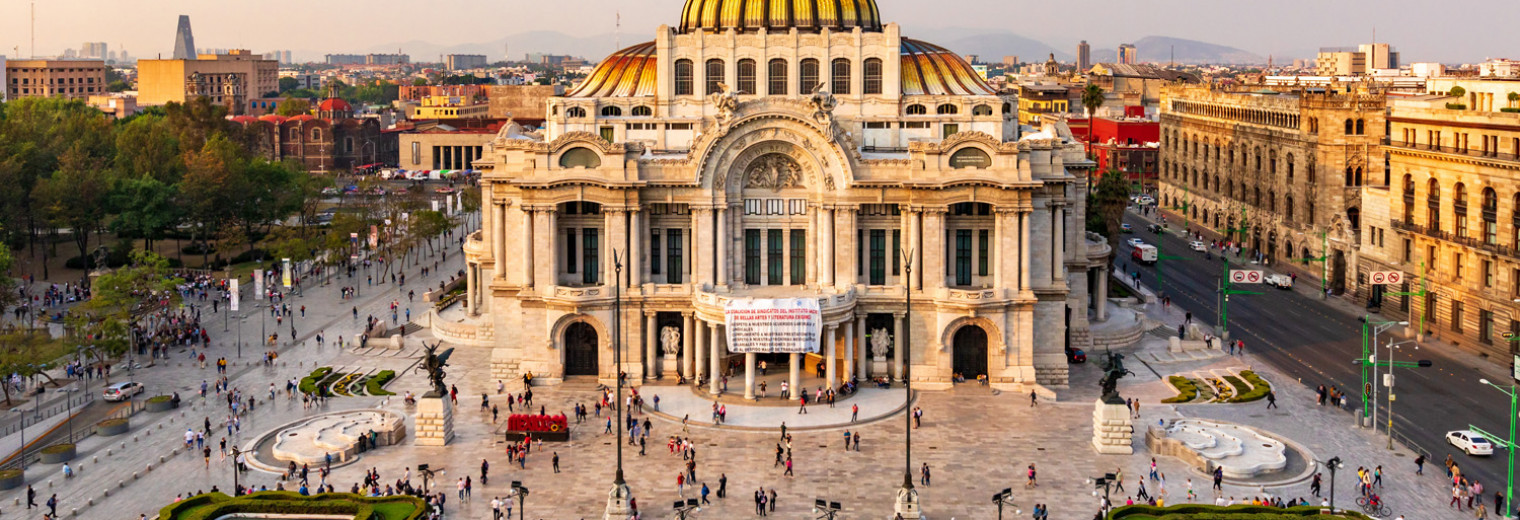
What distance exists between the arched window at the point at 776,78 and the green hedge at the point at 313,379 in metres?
31.7

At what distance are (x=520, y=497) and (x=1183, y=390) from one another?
41.1 metres

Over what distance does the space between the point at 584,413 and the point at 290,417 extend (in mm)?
15686

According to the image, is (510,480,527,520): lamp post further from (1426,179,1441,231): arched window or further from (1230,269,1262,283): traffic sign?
Result: (1426,179,1441,231): arched window

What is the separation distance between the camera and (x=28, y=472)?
241 feet

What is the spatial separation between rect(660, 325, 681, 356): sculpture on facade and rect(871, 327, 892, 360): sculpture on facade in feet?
36.3

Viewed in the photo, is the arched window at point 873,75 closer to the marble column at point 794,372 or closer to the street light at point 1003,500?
the marble column at point 794,372

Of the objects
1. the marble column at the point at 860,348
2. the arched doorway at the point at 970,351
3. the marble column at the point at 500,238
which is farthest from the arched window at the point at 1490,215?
the marble column at the point at 500,238

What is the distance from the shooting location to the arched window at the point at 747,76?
325 feet

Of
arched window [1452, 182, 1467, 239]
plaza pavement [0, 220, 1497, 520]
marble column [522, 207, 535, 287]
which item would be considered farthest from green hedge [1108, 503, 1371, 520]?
arched window [1452, 182, 1467, 239]

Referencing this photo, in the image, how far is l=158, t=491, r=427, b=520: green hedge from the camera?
64.7 metres

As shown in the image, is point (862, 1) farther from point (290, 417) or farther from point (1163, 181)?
point (1163, 181)

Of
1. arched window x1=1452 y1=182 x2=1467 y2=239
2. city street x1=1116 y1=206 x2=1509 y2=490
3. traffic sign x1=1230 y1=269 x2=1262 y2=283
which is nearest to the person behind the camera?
city street x1=1116 y1=206 x2=1509 y2=490

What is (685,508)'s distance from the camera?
66.8 metres

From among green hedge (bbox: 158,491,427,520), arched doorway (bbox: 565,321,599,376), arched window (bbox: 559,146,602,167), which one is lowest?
green hedge (bbox: 158,491,427,520)
